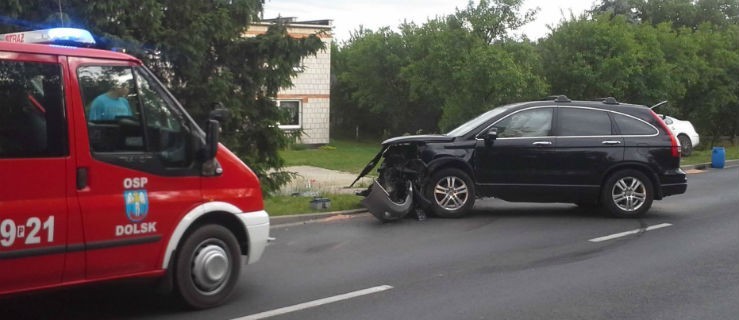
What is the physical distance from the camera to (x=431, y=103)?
39.5m

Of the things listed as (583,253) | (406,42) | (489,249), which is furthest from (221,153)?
(406,42)

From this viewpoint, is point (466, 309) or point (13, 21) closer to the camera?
point (466, 309)

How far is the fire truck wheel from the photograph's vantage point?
594 cm

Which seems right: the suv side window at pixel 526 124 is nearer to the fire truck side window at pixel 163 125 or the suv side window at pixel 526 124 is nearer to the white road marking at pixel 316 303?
the white road marking at pixel 316 303

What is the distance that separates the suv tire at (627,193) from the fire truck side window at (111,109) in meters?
7.58

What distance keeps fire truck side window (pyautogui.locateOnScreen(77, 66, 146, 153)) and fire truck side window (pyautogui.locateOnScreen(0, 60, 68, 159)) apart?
203 mm

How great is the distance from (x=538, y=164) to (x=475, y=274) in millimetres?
3959

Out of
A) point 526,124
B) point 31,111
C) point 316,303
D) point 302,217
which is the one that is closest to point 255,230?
point 316,303

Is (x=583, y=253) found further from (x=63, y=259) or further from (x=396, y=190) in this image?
(x=63, y=259)

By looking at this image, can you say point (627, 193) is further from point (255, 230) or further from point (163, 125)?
point (163, 125)

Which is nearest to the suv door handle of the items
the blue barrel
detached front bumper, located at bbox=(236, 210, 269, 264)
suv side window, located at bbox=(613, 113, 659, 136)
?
detached front bumper, located at bbox=(236, 210, 269, 264)

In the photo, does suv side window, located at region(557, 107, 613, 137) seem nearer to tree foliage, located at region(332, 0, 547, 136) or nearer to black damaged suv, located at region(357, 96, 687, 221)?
black damaged suv, located at region(357, 96, 687, 221)

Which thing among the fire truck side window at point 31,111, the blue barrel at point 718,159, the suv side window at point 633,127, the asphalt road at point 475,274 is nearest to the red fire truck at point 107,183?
the fire truck side window at point 31,111

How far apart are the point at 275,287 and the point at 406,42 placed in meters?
36.2
